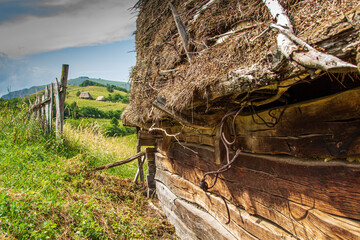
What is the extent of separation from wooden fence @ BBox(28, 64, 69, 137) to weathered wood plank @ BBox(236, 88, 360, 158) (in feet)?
20.5

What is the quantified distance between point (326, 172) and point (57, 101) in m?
6.88

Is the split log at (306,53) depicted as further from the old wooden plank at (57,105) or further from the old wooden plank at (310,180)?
the old wooden plank at (57,105)

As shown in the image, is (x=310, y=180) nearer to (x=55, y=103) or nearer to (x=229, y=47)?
(x=229, y=47)

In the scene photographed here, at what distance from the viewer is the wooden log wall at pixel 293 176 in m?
1.29

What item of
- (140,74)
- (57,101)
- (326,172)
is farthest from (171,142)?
(57,101)

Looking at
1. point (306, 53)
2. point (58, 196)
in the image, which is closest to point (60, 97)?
point (58, 196)

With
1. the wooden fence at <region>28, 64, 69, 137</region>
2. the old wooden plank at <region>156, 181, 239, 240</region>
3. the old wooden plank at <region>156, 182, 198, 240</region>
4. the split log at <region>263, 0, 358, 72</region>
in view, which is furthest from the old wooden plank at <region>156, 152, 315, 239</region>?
the wooden fence at <region>28, 64, 69, 137</region>

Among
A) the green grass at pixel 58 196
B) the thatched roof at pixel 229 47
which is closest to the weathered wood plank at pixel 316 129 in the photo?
the thatched roof at pixel 229 47

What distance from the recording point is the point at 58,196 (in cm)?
382

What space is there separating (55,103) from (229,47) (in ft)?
21.1

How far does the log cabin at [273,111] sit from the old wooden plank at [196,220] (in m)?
0.02

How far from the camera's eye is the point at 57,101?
680 centimetres

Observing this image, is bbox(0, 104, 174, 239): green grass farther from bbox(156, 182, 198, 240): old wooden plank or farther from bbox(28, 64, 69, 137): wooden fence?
bbox(28, 64, 69, 137): wooden fence

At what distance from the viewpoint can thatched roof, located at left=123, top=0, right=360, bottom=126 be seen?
1.01m
